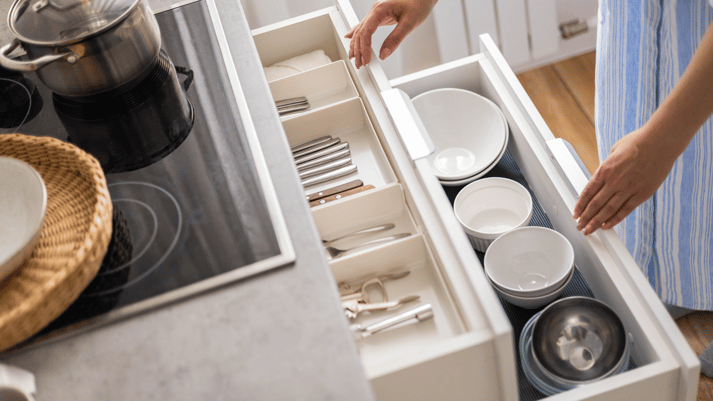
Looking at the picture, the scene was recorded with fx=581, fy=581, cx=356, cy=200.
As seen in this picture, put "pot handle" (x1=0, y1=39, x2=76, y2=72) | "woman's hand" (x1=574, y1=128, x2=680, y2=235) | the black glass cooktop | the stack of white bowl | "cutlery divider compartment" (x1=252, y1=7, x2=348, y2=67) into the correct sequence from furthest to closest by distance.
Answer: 1. "cutlery divider compartment" (x1=252, y1=7, x2=348, y2=67)
2. the stack of white bowl
3. "woman's hand" (x1=574, y1=128, x2=680, y2=235)
4. "pot handle" (x1=0, y1=39, x2=76, y2=72)
5. the black glass cooktop

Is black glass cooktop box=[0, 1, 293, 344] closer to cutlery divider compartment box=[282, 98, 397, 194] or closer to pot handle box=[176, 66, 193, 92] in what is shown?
pot handle box=[176, 66, 193, 92]

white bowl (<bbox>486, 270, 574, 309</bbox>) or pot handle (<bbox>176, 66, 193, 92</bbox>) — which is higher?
pot handle (<bbox>176, 66, 193, 92</bbox>)

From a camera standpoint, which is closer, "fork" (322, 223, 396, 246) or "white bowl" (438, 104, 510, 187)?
"fork" (322, 223, 396, 246)

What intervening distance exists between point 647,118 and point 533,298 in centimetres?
42

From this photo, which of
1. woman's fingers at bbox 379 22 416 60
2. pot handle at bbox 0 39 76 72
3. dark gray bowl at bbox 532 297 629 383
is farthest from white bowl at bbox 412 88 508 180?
pot handle at bbox 0 39 76 72

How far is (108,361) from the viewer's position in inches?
23.4

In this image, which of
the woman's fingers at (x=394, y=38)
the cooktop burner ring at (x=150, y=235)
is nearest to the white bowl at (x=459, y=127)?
the woman's fingers at (x=394, y=38)

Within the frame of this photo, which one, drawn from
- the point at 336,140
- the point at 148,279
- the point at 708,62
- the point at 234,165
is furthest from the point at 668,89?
the point at 148,279

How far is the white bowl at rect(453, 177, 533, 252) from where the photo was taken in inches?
45.7

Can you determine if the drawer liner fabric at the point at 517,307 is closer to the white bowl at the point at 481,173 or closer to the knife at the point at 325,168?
the white bowl at the point at 481,173

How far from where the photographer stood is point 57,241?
660 mm

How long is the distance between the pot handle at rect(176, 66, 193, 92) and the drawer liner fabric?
0.58 meters

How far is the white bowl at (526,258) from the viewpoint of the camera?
101 centimetres

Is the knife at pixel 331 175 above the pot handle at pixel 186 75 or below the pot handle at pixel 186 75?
below
